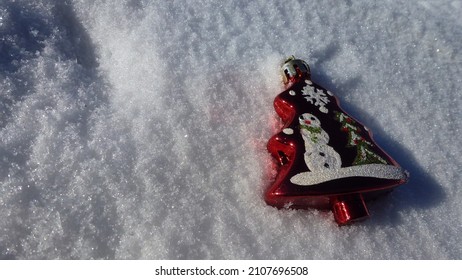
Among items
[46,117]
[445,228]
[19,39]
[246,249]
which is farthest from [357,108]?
[19,39]

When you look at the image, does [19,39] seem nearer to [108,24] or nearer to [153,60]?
[108,24]

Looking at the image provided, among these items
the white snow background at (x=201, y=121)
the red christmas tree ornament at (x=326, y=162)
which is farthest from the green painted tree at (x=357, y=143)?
the white snow background at (x=201, y=121)

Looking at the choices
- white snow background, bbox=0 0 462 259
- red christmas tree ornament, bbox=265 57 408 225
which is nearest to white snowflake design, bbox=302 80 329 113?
red christmas tree ornament, bbox=265 57 408 225

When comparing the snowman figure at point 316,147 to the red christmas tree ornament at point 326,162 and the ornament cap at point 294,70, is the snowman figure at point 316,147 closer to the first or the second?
the red christmas tree ornament at point 326,162

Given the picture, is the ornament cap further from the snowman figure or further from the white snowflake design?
the snowman figure

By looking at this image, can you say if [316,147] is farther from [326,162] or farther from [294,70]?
[294,70]
